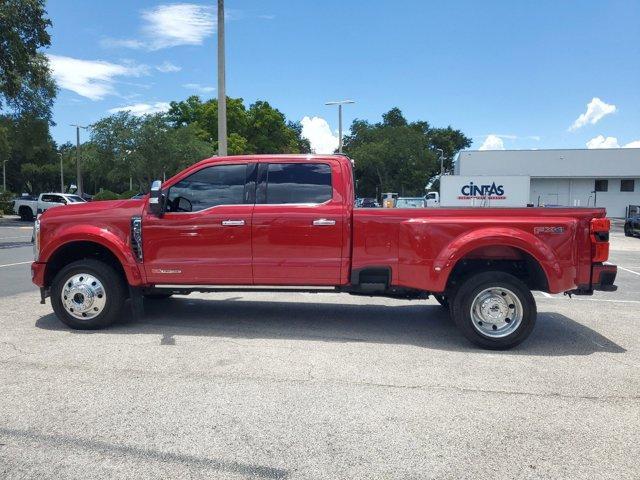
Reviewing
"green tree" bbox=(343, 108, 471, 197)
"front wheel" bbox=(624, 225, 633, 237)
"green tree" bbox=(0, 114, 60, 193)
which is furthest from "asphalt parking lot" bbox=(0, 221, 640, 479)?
"green tree" bbox=(343, 108, 471, 197)

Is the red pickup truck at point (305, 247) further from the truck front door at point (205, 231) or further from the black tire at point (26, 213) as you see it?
the black tire at point (26, 213)

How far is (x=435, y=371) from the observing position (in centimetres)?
497

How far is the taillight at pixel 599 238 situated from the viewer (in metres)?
5.60

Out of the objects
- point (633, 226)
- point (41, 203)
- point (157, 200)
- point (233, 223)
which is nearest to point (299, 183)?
point (233, 223)

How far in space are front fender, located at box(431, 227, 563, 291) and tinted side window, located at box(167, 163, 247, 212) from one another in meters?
2.40

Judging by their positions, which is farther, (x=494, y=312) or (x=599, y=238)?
(x=494, y=312)

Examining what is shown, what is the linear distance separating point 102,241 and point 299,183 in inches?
92.5

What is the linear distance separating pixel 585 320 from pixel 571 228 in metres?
2.18

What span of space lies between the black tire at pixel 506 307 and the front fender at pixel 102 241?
3.64 metres

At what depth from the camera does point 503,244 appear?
219 inches

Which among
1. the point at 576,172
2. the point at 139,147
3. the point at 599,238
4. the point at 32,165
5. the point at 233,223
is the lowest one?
the point at 599,238

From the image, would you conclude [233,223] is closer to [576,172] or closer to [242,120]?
[576,172]

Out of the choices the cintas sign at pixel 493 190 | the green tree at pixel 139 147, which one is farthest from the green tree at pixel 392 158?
the cintas sign at pixel 493 190

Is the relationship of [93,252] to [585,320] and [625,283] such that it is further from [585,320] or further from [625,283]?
[625,283]
